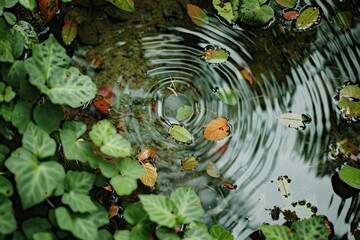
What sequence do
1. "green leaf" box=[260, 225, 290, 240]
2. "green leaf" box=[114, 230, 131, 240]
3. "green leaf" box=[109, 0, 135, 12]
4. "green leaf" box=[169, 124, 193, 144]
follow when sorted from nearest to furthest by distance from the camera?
"green leaf" box=[114, 230, 131, 240], "green leaf" box=[260, 225, 290, 240], "green leaf" box=[169, 124, 193, 144], "green leaf" box=[109, 0, 135, 12]

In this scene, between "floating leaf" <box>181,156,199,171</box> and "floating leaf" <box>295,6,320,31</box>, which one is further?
"floating leaf" <box>295,6,320,31</box>

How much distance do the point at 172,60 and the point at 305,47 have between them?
0.92 metres

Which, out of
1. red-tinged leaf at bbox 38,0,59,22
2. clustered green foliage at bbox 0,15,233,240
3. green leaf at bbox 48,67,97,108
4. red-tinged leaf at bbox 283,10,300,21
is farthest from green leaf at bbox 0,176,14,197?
red-tinged leaf at bbox 283,10,300,21

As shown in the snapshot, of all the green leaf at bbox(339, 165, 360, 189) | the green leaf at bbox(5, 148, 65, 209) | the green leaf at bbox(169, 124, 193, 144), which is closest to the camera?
the green leaf at bbox(5, 148, 65, 209)

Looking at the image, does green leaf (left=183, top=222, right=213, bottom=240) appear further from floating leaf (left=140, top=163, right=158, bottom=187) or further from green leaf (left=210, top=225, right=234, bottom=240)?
floating leaf (left=140, top=163, right=158, bottom=187)

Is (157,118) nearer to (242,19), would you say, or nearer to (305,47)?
(242,19)

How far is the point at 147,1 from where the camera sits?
3166mm

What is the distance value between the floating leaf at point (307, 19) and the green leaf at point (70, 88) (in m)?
1.65

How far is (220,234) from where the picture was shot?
2.34 meters

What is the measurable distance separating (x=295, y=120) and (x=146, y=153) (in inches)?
38.4

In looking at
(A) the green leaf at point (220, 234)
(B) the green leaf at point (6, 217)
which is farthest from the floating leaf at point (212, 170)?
(B) the green leaf at point (6, 217)

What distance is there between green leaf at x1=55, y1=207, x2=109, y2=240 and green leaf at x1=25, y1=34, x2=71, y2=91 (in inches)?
23.1

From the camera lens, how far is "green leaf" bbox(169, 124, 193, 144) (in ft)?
9.09

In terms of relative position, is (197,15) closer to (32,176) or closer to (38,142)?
(38,142)
